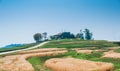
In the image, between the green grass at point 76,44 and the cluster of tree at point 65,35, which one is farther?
the cluster of tree at point 65,35

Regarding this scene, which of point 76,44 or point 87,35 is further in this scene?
point 87,35

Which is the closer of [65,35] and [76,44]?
[76,44]

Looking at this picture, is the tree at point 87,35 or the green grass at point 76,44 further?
the tree at point 87,35

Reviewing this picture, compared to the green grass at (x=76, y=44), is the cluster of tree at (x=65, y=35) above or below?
above

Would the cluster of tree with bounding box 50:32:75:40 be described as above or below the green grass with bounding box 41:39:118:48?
above

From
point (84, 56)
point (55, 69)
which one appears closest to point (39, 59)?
point (84, 56)

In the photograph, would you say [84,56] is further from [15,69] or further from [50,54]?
[15,69]

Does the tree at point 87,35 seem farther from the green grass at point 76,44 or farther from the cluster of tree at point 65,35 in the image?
the green grass at point 76,44

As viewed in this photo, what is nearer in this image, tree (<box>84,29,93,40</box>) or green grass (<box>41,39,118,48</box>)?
green grass (<box>41,39,118,48</box>)

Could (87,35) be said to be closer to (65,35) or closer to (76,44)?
(65,35)

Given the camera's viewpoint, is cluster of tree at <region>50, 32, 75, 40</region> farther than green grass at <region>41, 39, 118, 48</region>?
Yes

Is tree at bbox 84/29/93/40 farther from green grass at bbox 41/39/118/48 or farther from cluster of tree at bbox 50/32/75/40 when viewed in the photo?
green grass at bbox 41/39/118/48

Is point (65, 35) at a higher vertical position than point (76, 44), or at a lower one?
higher

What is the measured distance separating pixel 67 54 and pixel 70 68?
66.6 ft
